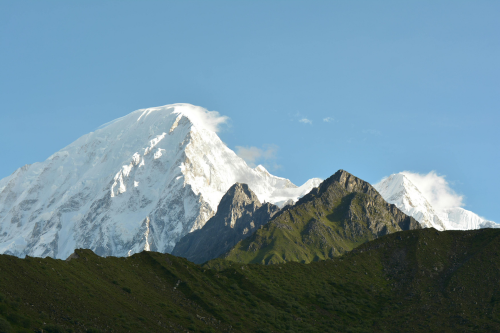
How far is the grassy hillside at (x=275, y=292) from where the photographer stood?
8238 cm

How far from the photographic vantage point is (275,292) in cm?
13500

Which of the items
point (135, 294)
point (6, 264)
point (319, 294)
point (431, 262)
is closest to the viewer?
point (6, 264)

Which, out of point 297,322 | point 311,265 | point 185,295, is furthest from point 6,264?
point 311,265

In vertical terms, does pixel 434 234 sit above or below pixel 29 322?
above

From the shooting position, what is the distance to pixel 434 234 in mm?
175875

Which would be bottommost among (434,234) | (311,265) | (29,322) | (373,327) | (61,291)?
(29,322)

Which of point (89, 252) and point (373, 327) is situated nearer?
point (89, 252)

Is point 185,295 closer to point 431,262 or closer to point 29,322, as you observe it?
point 29,322

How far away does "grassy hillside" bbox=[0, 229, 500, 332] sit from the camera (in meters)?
82.4

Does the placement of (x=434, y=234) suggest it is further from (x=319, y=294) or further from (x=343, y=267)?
(x=319, y=294)

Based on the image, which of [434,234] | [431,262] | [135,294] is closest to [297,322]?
[135,294]

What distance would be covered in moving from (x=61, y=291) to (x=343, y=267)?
99.7 meters

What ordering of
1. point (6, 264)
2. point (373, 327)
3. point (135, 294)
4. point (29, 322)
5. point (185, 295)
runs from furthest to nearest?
point (373, 327), point (185, 295), point (135, 294), point (6, 264), point (29, 322)

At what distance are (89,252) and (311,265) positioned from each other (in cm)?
7286
